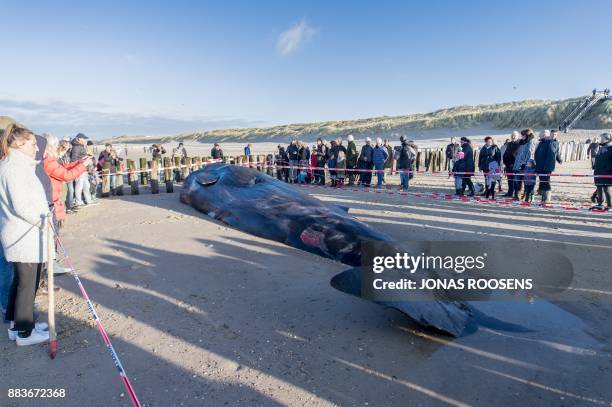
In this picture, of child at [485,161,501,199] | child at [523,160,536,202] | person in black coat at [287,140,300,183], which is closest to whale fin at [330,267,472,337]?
Result: child at [523,160,536,202]

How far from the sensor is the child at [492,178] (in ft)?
36.2

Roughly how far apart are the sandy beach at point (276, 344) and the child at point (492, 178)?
5.31 metres

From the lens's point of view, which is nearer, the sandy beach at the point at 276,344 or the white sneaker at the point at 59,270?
the sandy beach at the point at 276,344

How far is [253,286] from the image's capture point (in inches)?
189

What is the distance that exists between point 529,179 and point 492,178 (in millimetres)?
985

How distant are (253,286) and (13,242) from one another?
2414mm

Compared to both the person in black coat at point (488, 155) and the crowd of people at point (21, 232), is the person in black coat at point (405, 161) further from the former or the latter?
the crowd of people at point (21, 232)

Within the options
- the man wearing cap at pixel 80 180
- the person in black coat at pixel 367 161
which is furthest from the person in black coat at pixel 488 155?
the man wearing cap at pixel 80 180

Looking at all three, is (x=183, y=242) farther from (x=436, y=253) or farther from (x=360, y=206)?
(x=360, y=206)

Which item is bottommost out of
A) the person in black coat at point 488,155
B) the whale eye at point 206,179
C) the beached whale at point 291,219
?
the beached whale at point 291,219

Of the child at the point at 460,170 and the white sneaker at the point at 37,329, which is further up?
the child at the point at 460,170

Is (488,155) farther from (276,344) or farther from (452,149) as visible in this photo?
(276,344)

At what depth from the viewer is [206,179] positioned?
862 cm

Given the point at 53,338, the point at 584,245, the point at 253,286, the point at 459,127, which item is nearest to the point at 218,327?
the point at 253,286
